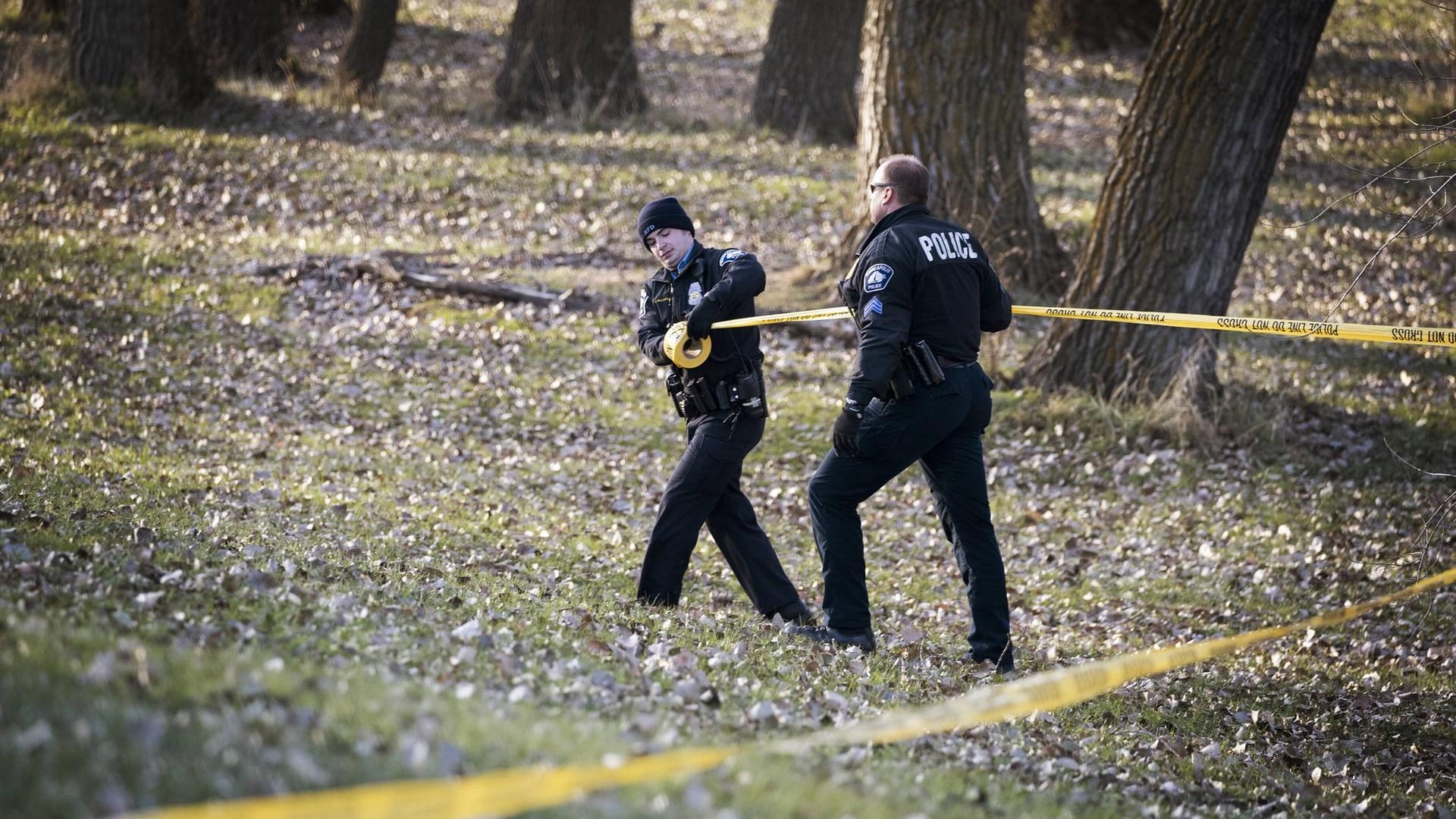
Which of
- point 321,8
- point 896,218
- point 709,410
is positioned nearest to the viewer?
point 896,218

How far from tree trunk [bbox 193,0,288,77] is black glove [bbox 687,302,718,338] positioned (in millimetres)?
17117

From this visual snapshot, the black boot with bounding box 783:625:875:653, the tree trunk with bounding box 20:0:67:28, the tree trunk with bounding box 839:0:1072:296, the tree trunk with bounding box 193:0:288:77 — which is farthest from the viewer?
the tree trunk with bounding box 20:0:67:28

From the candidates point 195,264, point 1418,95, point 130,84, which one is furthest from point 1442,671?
point 130,84

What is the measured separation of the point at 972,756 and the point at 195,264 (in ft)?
40.1

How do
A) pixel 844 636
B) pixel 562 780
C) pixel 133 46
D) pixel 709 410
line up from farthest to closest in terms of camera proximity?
1. pixel 133 46
2. pixel 709 410
3. pixel 844 636
4. pixel 562 780

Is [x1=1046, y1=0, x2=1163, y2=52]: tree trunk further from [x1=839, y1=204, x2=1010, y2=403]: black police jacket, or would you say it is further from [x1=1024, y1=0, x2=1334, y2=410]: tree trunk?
[x1=839, y1=204, x2=1010, y2=403]: black police jacket

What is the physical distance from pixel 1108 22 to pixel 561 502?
20695mm

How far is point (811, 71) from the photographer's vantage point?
63.7 feet

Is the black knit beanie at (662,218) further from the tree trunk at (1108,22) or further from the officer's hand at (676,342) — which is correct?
the tree trunk at (1108,22)

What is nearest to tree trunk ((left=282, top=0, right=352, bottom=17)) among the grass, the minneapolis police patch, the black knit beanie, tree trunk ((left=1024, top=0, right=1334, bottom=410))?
the grass

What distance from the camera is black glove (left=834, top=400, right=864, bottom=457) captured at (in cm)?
613

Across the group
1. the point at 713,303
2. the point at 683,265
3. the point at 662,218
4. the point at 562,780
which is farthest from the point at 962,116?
the point at 562,780

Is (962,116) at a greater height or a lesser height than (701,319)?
greater

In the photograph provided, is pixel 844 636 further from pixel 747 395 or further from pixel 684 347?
pixel 684 347
